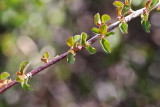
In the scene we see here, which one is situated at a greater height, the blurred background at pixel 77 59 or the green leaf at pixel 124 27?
the blurred background at pixel 77 59

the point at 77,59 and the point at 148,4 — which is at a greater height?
the point at 77,59

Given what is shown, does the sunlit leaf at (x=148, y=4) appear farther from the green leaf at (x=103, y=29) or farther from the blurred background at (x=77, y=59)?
the blurred background at (x=77, y=59)

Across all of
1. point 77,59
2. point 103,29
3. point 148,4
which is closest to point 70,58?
point 103,29

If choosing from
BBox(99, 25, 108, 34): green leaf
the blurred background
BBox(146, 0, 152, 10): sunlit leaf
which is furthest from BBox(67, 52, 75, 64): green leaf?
the blurred background

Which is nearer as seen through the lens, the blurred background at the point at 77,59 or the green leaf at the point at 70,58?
the green leaf at the point at 70,58

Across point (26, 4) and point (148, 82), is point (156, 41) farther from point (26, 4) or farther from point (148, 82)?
point (26, 4)

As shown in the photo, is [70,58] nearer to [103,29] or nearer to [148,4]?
[103,29]

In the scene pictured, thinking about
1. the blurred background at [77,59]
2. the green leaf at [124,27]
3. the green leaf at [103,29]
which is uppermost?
the blurred background at [77,59]

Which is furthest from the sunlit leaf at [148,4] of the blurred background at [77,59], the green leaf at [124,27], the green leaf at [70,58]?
the blurred background at [77,59]
